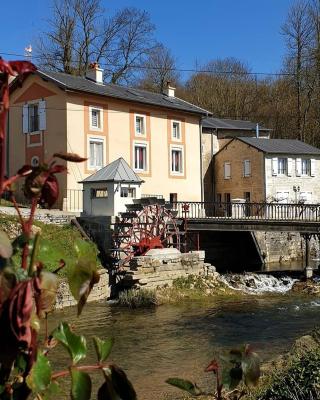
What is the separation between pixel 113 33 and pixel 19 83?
45631mm

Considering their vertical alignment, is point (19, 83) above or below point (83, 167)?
below

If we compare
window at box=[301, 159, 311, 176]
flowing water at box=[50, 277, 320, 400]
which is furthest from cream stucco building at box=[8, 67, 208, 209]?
flowing water at box=[50, 277, 320, 400]

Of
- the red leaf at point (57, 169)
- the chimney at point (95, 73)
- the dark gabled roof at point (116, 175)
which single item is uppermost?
the chimney at point (95, 73)

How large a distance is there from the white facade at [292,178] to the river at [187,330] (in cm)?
1824

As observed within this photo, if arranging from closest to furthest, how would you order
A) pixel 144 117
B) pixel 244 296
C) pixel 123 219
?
pixel 244 296
pixel 123 219
pixel 144 117

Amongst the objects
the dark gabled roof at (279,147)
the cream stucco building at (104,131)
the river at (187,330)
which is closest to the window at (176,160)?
the cream stucco building at (104,131)

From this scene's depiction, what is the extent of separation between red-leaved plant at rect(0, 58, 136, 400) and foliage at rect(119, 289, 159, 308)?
56.3ft

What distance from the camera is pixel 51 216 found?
23.1 m

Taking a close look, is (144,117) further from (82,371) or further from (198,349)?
(82,371)

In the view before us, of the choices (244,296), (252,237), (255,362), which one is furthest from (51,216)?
(255,362)

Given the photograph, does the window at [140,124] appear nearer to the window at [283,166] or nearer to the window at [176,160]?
the window at [176,160]

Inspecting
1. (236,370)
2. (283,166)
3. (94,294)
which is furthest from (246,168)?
(236,370)

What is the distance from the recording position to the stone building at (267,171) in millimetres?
37812

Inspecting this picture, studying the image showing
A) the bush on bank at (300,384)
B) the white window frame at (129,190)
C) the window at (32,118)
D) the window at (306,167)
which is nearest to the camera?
the bush on bank at (300,384)
